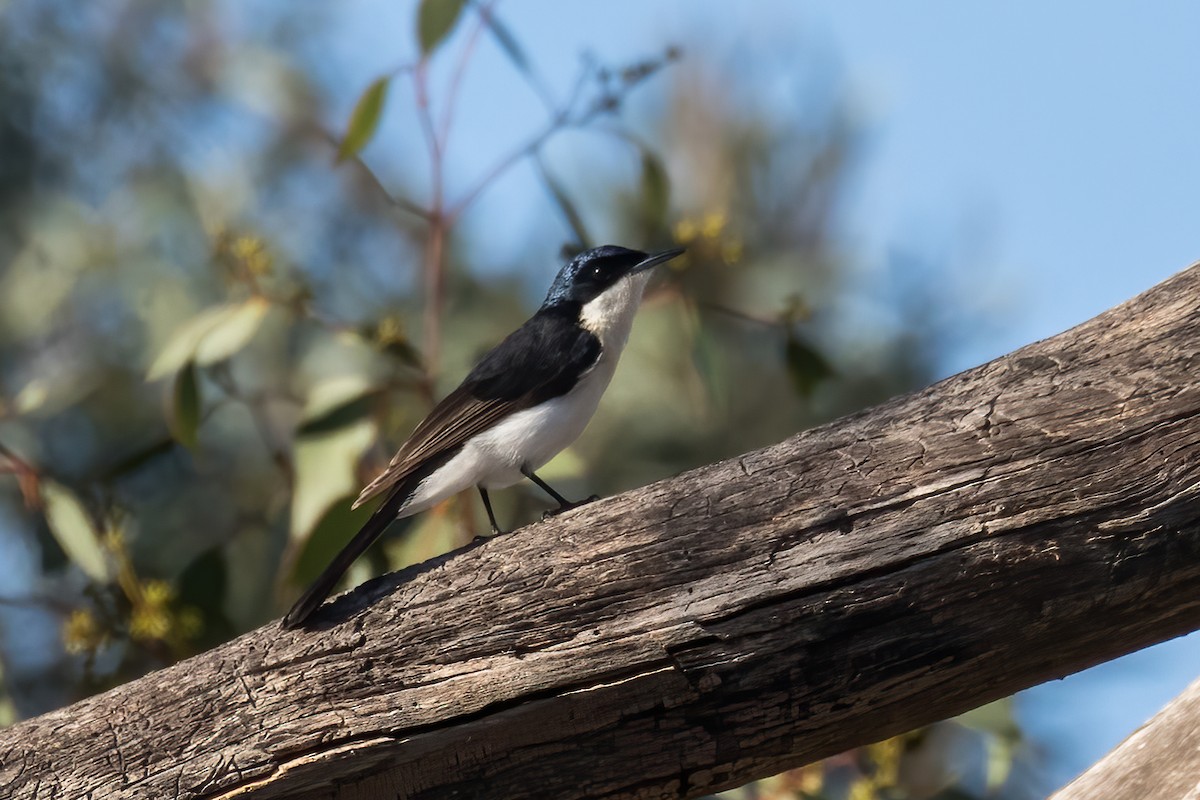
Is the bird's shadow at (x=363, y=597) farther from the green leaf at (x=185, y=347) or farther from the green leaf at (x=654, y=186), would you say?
the green leaf at (x=654, y=186)

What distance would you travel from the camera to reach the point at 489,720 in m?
1.83

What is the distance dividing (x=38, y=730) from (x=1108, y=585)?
160 cm

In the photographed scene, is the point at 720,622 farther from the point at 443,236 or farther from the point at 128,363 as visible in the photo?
the point at 128,363

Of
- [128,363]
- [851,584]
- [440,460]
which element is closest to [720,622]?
[851,584]

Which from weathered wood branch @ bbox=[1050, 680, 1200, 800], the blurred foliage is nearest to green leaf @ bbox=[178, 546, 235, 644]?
the blurred foliage

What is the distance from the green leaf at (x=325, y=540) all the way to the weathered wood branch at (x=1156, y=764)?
176cm

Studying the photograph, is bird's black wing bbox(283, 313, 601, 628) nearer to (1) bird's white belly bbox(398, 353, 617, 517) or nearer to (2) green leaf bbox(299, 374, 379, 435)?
(1) bird's white belly bbox(398, 353, 617, 517)

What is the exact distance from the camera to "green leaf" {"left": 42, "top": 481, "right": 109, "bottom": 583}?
10.9ft

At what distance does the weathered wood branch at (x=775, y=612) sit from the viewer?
1745 mm

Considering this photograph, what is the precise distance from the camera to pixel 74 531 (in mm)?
3383

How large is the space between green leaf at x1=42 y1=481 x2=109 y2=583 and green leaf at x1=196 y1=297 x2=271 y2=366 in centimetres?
51

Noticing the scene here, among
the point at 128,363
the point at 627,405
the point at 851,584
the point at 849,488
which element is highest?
the point at 128,363

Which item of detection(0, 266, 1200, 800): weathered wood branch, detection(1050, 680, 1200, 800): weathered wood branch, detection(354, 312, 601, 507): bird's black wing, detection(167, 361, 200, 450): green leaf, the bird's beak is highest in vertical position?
detection(167, 361, 200, 450): green leaf

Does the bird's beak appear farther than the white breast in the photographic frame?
Yes
